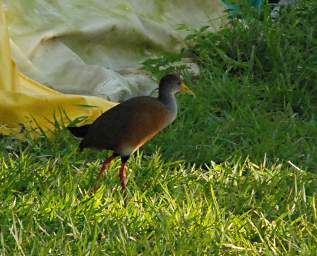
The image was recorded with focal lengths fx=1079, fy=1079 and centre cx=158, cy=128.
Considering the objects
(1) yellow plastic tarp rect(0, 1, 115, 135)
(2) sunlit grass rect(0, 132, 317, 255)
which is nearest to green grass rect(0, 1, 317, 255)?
(2) sunlit grass rect(0, 132, 317, 255)

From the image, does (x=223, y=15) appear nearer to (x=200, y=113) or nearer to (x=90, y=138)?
(x=200, y=113)

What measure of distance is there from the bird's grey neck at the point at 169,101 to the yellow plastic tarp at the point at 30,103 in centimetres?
83

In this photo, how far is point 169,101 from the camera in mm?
5461

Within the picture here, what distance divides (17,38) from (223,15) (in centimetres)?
181

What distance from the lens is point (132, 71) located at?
733 centimetres

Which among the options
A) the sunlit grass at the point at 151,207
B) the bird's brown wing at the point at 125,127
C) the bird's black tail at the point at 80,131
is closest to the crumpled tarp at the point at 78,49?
the sunlit grass at the point at 151,207

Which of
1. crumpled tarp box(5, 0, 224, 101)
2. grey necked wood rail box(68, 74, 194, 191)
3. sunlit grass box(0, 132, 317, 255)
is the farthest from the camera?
crumpled tarp box(5, 0, 224, 101)

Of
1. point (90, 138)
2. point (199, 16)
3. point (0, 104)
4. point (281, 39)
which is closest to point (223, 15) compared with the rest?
point (199, 16)

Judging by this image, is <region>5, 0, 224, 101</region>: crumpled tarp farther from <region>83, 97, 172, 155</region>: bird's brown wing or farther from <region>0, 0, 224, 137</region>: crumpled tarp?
<region>83, 97, 172, 155</region>: bird's brown wing

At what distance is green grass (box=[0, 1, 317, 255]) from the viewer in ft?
14.8

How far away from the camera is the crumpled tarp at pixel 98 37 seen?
274 inches

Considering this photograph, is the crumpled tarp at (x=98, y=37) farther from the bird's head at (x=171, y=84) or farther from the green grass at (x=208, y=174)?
the bird's head at (x=171, y=84)

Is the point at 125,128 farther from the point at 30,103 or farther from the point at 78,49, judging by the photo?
the point at 78,49

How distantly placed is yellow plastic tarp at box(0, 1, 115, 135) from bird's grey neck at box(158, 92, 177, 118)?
2.73 ft
